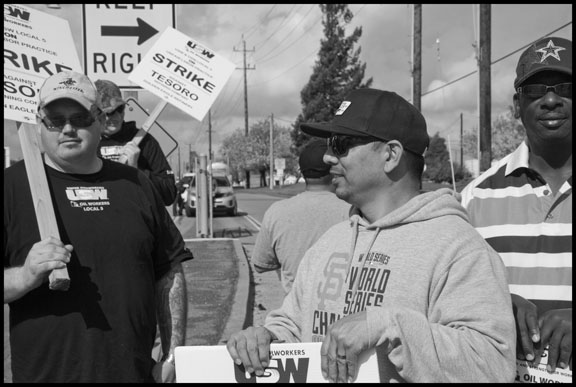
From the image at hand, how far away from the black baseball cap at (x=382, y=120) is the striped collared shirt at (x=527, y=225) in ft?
1.73

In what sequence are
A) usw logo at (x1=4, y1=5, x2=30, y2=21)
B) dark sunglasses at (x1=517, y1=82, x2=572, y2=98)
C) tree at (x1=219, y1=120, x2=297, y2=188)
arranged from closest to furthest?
1. dark sunglasses at (x1=517, y1=82, x2=572, y2=98)
2. usw logo at (x1=4, y1=5, x2=30, y2=21)
3. tree at (x1=219, y1=120, x2=297, y2=188)

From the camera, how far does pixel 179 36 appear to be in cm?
470

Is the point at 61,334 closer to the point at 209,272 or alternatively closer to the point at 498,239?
the point at 498,239

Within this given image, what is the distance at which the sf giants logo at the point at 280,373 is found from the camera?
6.73ft

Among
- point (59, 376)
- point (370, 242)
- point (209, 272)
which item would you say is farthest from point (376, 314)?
point (209, 272)

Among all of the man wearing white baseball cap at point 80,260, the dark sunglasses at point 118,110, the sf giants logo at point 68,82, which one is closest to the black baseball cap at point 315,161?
the dark sunglasses at point 118,110

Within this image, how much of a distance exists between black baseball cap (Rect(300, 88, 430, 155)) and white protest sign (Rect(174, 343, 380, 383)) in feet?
2.54

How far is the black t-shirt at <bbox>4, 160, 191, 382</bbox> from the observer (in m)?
2.66

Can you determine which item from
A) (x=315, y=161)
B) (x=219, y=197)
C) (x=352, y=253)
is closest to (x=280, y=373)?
(x=352, y=253)

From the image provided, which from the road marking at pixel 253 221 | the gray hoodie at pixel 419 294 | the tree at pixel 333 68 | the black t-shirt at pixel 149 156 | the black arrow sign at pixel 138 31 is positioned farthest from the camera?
the tree at pixel 333 68

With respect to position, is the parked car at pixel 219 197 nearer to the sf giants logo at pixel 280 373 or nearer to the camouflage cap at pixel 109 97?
the camouflage cap at pixel 109 97

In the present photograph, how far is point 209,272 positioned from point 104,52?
497 centimetres

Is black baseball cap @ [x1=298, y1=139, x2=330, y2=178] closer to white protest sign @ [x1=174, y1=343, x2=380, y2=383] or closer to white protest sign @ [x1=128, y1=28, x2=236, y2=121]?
white protest sign @ [x1=128, y1=28, x2=236, y2=121]

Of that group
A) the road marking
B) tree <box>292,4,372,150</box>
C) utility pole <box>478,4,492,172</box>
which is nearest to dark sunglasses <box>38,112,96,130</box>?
utility pole <box>478,4,492,172</box>
